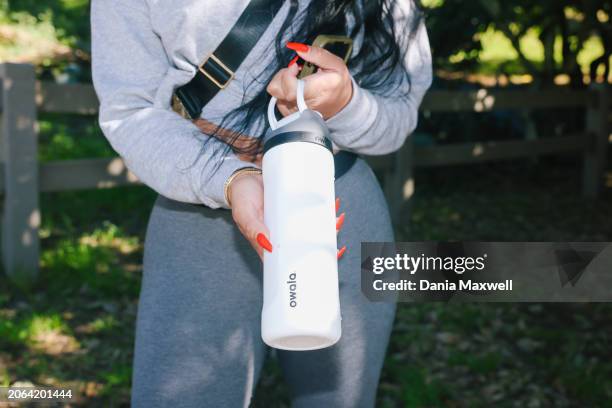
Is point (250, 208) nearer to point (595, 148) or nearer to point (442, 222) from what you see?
point (442, 222)

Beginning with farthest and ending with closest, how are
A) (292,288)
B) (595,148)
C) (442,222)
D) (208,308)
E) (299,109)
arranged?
(595,148) < (442,222) < (208,308) < (299,109) < (292,288)

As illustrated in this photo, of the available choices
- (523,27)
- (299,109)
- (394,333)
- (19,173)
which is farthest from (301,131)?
(523,27)

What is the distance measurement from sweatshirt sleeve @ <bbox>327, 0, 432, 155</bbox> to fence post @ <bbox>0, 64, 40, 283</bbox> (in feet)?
10.5

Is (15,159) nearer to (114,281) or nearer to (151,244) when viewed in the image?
(114,281)

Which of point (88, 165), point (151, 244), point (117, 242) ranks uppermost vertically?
point (151, 244)

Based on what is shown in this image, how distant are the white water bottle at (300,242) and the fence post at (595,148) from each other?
647cm

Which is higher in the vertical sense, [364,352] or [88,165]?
[364,352]

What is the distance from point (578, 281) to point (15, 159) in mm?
3247

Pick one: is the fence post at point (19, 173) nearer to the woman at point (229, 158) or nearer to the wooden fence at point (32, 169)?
the wooden fence at point (32, 169)

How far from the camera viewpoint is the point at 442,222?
6.09 m

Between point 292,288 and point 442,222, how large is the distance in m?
5.15

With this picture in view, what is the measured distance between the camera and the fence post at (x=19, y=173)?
4.24 m

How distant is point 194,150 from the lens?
130 centimetres

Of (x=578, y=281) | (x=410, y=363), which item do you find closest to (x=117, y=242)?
(x=410, y=363)
